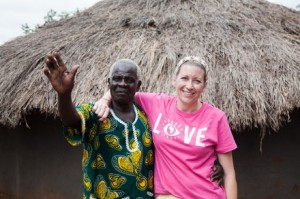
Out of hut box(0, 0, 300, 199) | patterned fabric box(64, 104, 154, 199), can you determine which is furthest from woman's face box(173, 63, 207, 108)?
hut box(0, 0, 300, 199)

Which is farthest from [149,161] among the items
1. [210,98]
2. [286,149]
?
[286,149]

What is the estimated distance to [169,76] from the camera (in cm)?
383

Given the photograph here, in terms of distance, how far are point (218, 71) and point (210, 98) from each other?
38 cm

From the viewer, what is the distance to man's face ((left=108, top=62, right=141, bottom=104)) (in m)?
1.99

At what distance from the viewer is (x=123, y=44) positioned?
14.1 feet

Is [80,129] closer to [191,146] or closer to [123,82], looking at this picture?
[123,82]

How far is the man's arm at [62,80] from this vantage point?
1.64 m

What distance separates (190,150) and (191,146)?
21mm

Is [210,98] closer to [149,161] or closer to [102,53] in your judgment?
[102,53]

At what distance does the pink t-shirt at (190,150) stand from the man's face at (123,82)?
0.25 m

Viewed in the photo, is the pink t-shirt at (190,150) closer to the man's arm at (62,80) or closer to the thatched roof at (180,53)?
the man's arm at (62,80)

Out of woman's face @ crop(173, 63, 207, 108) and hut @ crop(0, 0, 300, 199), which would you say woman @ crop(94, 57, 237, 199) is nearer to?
woman's face @ crop(173, 63, 207, 108)

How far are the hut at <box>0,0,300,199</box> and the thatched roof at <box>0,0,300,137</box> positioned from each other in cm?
1

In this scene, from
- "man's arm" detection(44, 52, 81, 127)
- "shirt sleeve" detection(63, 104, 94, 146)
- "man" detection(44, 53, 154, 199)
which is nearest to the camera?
"man's arm" detection(44, 52, 81, 127)
